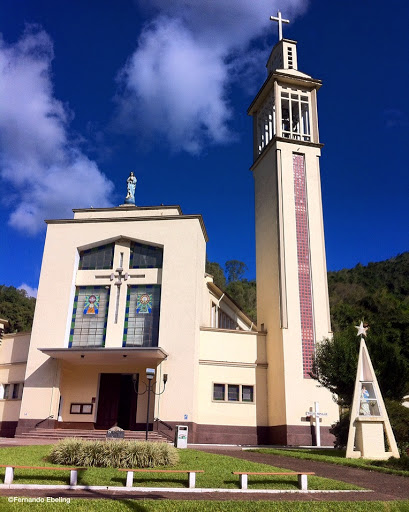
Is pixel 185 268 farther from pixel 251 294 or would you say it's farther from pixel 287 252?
pixel 251 294

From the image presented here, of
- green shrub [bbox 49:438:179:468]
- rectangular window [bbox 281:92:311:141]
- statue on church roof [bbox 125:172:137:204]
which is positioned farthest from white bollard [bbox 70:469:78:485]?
rectangular window [bbox 281:92:311:141]

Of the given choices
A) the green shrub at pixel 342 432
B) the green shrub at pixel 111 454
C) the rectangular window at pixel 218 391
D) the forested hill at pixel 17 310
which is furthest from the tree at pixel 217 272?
the green shrub at pixel 111 454

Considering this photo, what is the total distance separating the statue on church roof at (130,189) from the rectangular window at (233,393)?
12462 millimetres

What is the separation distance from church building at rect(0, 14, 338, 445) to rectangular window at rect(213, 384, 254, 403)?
51 mm

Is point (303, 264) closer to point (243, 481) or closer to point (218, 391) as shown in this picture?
point (218, 391)

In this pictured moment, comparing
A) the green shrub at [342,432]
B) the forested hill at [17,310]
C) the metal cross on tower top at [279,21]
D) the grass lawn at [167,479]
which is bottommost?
the grass lawn at [167,479]

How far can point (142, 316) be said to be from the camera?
2394cm

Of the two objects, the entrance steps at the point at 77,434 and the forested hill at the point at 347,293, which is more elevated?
the forested hill at the point at 347,293

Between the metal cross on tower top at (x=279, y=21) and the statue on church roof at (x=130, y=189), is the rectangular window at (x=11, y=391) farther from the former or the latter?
the metal cross on tower top at (x=279, y=21)

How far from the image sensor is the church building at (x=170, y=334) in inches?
878

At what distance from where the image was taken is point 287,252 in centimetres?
2506

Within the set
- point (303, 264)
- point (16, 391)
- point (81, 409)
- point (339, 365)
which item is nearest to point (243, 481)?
point (339, 365)

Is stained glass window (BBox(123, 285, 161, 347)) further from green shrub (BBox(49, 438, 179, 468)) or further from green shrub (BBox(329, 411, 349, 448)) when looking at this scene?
green shrub (BBox(49, 438, 179, 468))

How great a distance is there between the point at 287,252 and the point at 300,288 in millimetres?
2013
